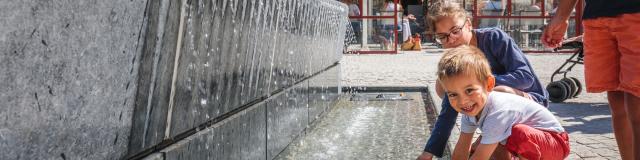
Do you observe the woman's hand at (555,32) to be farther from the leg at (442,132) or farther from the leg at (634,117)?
the leg at (442,132)

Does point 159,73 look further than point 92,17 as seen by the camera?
Yes

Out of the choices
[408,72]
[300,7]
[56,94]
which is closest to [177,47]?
[56,94]

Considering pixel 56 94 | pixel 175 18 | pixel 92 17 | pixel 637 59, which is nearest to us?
pixel 56 94

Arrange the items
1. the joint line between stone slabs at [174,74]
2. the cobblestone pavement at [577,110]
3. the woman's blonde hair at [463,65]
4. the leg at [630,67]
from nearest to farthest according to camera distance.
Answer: the joint line between stone slabs at [174,74], the woman's blonde hair at [463,65], the leg at [630,67], the cobblestone pavement at [577,110]

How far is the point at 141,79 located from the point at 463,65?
3.89 feet

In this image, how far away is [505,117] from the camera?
274 centimetres

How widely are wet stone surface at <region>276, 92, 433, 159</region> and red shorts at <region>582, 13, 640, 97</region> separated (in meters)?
1.11

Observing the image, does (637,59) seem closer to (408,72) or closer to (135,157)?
(135,157)

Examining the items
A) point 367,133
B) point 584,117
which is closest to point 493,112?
point 367,133

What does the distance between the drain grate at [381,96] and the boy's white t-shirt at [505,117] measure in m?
4.34

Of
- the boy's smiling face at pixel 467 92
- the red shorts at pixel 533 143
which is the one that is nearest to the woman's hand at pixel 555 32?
the red shorts at pixel 533 143

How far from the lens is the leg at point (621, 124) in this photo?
3.26 metres

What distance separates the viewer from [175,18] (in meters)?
2.20

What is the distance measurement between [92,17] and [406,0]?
2951cm
